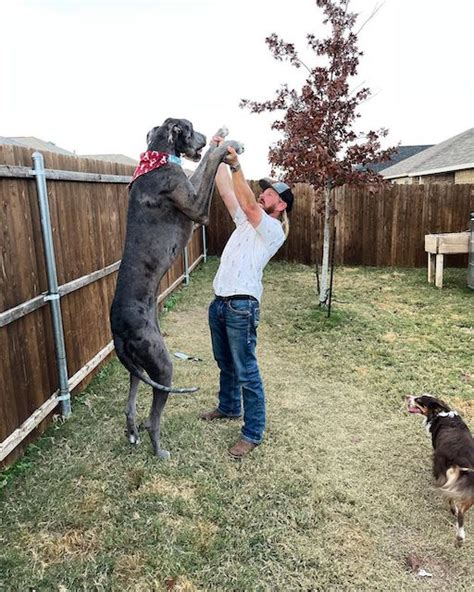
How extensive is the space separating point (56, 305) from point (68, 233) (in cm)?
75

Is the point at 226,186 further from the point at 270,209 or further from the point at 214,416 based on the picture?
the point at 214,416

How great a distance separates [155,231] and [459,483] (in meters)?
2.16

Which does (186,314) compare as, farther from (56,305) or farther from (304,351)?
(56,305)

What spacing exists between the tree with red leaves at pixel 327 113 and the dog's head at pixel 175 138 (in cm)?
439

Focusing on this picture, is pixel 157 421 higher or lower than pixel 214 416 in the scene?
higher

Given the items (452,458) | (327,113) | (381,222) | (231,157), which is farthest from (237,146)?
(381,222)

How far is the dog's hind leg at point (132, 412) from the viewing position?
312 centimetres

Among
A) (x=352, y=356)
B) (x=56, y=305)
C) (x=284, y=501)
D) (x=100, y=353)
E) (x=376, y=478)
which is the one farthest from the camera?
Result: (x=352, y=356)

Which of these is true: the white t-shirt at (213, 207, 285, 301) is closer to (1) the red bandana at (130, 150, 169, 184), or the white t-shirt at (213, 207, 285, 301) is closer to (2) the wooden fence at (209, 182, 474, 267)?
(1) the red bandana at (130, 150, 169, 184)

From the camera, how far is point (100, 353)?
15.3 feet

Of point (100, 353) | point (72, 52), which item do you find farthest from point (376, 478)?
point (72, 52)

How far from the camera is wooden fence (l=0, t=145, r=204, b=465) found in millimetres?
2971

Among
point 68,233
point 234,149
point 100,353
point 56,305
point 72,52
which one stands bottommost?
point 100,353

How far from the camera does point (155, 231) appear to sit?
103 inches
